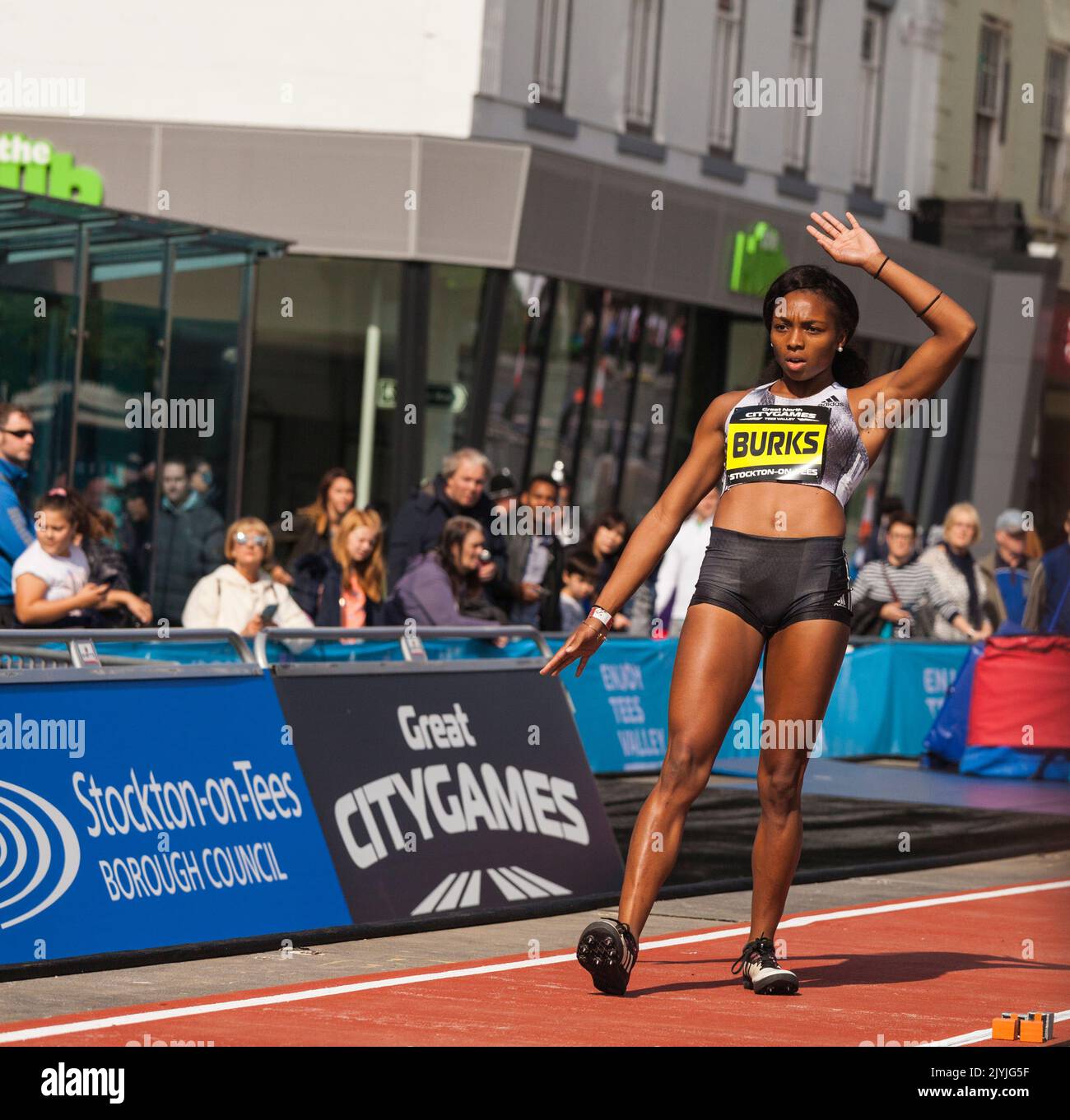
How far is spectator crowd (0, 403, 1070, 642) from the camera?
1221 cm

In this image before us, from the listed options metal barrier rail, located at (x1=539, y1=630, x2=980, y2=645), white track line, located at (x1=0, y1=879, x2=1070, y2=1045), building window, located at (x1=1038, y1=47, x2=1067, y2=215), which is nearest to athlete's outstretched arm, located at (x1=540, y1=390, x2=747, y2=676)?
white track line, located at (x1=0, y1=879, x2=1070, y2=1045)

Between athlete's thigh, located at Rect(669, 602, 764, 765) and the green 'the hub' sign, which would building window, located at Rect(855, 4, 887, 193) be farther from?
athlete's thigh, located at Rect(669, 602, 764, 765)

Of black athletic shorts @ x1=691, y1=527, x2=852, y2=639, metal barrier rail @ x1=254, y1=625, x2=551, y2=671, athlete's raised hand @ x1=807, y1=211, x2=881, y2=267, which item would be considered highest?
athlete's raised hand @ x1=807, y1=211, x2=881, y2=267

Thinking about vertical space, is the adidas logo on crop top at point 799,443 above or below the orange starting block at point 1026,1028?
above

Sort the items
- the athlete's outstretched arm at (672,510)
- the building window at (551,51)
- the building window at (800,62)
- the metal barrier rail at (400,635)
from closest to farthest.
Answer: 1. the athlete's outstretched arm at (672,510)
2. the metal barrier rail at (400,635)
3. the building window at (551,51)
4. the building window at (800,62)

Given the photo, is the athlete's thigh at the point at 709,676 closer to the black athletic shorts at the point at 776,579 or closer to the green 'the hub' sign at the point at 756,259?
the black athletic shorts at the point at 776,579

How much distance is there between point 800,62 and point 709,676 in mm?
21865

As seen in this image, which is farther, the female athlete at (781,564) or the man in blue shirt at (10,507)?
the man in blue shirt at (10,507)

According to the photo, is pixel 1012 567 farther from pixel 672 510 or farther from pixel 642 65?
pixel 672 510

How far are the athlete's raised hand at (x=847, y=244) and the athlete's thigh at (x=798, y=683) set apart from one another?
1.12 m

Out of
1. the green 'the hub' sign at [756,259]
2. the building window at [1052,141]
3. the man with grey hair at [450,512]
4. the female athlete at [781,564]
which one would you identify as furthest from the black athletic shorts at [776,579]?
the building window at [1052,141]

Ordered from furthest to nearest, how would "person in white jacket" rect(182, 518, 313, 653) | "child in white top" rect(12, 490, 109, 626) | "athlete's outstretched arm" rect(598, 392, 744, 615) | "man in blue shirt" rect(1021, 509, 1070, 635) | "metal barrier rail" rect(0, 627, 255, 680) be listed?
"man in blue shirt" rect(1021, 509, 1070, 635), "person in white jacket" rect(182, 518, 313, 653), "child in white top" rect(12, 490, 109, 626), "metal barrier rail" rect(0, 627, 255, 680), "athlete's outstretched arm" rect(598, 392, 744, 615)

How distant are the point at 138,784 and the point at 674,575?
1006 centimetres

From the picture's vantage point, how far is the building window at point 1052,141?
110 feet
